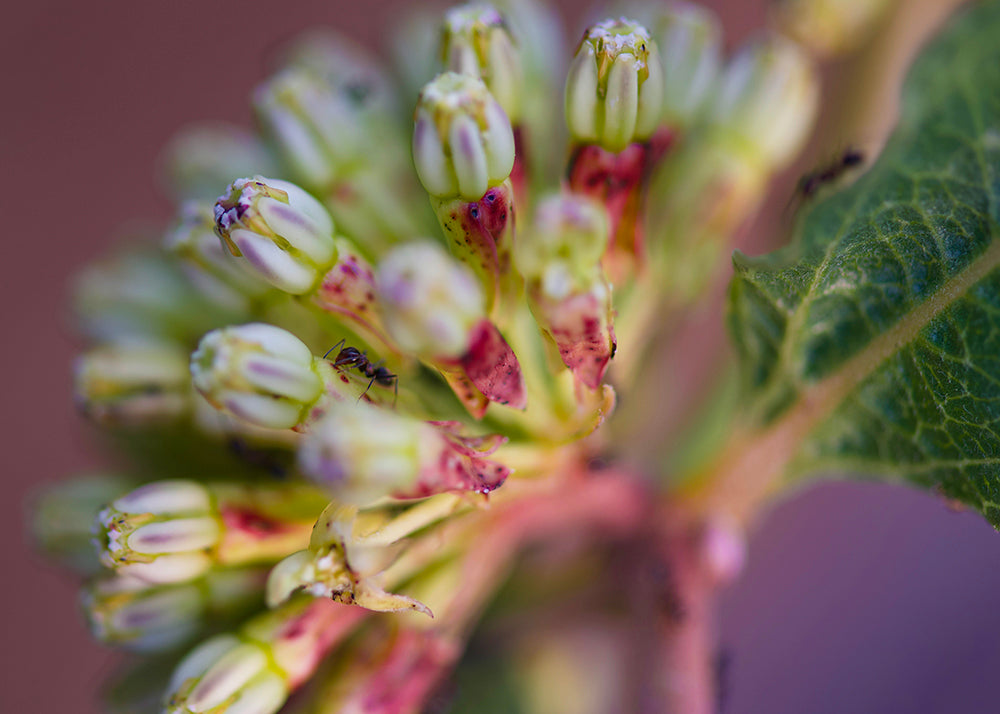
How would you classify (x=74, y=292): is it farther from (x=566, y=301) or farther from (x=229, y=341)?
(x=566, y=301)

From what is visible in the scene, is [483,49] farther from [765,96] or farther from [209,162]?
[209,162]

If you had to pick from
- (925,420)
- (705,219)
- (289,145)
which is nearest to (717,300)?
(705,219)

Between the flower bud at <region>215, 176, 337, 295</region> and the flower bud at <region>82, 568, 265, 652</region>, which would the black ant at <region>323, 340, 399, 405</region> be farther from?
the flower bud at <region>82, 568, 265, 652</region>

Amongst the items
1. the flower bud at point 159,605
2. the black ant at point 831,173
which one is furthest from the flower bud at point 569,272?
the flower bud at point 159,605

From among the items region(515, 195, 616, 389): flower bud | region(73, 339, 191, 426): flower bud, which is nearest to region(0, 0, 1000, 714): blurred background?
region(73, 339, 191, 426): flower bud

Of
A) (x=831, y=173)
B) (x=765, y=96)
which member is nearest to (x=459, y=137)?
(x=831, y=173)

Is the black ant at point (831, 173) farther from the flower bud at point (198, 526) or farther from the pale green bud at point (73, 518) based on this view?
the pale green bud at point (73, 518)
